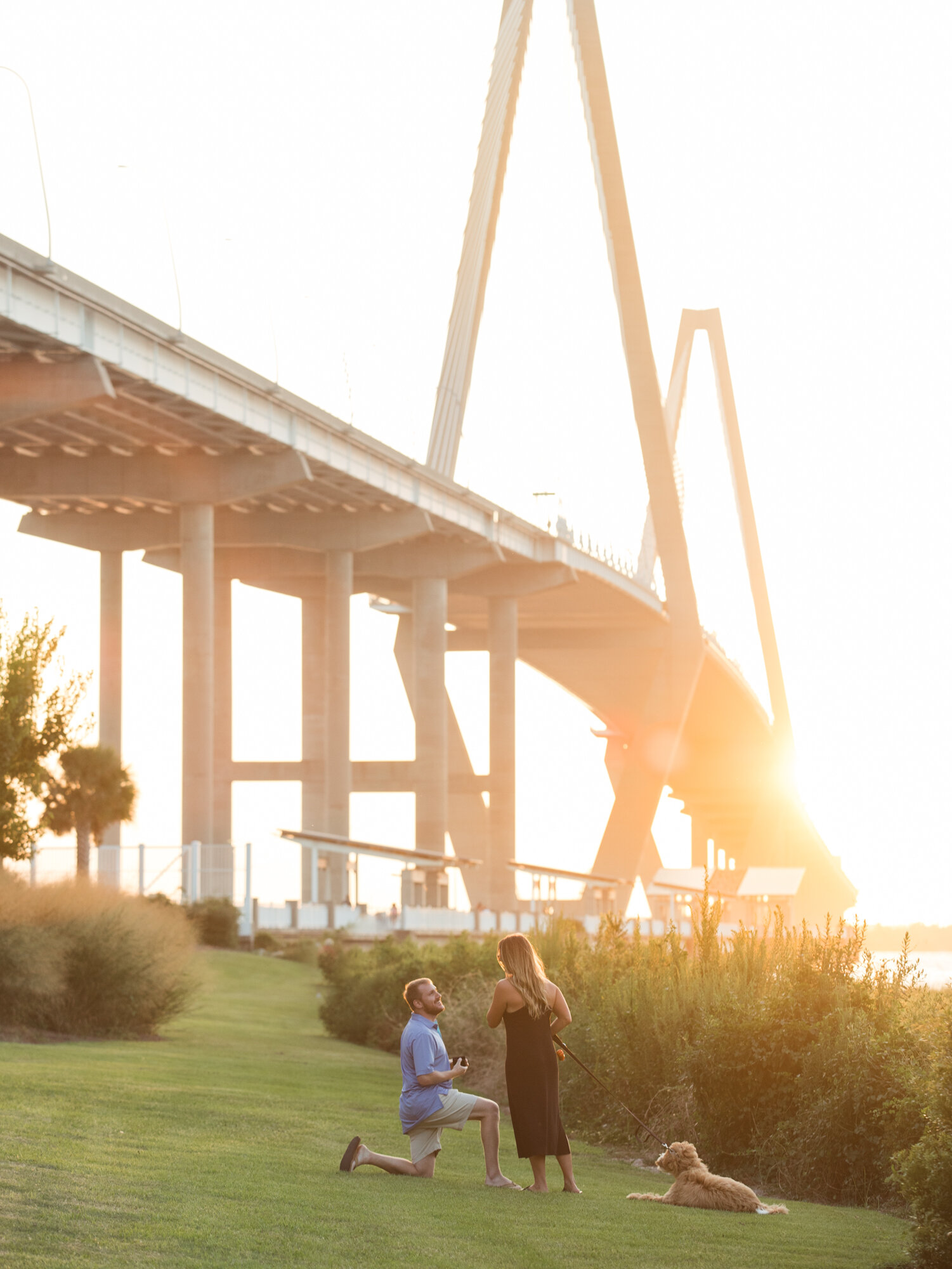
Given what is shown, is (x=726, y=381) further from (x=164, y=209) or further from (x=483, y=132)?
(x=164, y=209)

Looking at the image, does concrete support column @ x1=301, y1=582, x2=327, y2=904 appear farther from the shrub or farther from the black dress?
the black dress

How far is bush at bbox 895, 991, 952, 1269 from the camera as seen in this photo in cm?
816

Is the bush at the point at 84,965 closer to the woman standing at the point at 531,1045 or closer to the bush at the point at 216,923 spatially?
the woman standing at the point at 531,1045

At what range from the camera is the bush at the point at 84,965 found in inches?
733

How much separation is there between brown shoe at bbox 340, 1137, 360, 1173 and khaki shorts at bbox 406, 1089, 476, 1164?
0.34m

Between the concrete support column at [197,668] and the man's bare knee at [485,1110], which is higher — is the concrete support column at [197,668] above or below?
above

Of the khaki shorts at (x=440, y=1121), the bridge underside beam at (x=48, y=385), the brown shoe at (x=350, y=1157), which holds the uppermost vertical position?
the bridge underside beam at (x=48, y=385)

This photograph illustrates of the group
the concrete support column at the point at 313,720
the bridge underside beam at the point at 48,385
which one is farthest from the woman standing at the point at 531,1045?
the concrete support column at the point at 313,720

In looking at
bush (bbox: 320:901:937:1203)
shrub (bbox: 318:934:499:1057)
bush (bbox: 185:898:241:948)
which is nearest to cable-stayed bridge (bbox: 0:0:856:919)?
bush (bbox: 185:898:241:948)

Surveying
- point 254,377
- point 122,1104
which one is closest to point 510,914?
point 254,377

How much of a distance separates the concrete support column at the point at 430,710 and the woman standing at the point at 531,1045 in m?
49.4

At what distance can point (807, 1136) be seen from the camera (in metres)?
12.0

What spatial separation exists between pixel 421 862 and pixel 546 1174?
42578mm

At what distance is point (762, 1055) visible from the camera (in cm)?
1277
